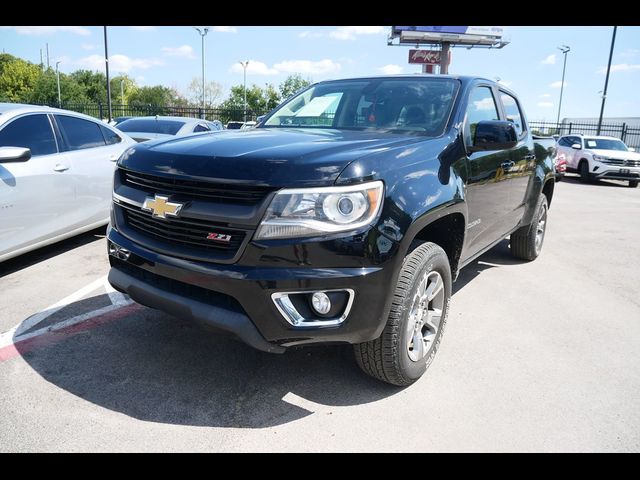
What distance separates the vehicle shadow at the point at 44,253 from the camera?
4813 mm

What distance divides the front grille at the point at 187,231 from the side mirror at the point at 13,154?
2.00 meters

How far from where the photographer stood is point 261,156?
240 centimetres

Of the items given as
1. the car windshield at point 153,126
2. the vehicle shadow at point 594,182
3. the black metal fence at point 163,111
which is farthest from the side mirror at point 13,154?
the black metal fence at point 163,111

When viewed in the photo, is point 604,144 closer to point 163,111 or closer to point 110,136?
point 110,136

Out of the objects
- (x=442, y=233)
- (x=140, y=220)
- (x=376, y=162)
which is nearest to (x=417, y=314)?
(x=442, y=233)

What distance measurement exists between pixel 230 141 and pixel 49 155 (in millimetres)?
2945

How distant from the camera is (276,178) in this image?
2281mm

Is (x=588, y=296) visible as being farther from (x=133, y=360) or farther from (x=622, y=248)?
(x=133, y=360)

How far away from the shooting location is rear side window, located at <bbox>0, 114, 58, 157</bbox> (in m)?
4.46

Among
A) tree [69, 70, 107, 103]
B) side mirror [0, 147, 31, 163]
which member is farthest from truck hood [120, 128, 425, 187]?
tree [69, 70, 107, 103]

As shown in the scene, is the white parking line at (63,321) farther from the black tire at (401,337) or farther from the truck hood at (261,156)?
the black tire at (401,337)

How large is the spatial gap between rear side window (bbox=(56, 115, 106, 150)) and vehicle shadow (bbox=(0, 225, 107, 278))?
116 cm

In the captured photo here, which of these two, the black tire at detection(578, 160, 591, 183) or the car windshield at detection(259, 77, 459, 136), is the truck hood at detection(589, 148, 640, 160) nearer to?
the black tire at detection(578, 160, 591, 183)

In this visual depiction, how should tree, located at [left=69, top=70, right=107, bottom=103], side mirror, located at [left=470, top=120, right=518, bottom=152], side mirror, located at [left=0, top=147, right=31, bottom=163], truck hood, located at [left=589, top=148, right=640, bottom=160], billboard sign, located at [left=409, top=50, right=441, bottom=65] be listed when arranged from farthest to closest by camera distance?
1. tree, located at [left=69, top=70, right=107, bottom=103]
2. billboard sign, located at [left=409, top=50, right=441, bottom=65]
3. truck hood, located at [left=589, top=148, right=640, bottom=160]
4. side mirror, located at [left=0, top=147, right=31, bottom=163]
5. side mirror, located at [left=470, top=120, right=518, bottom=152]
